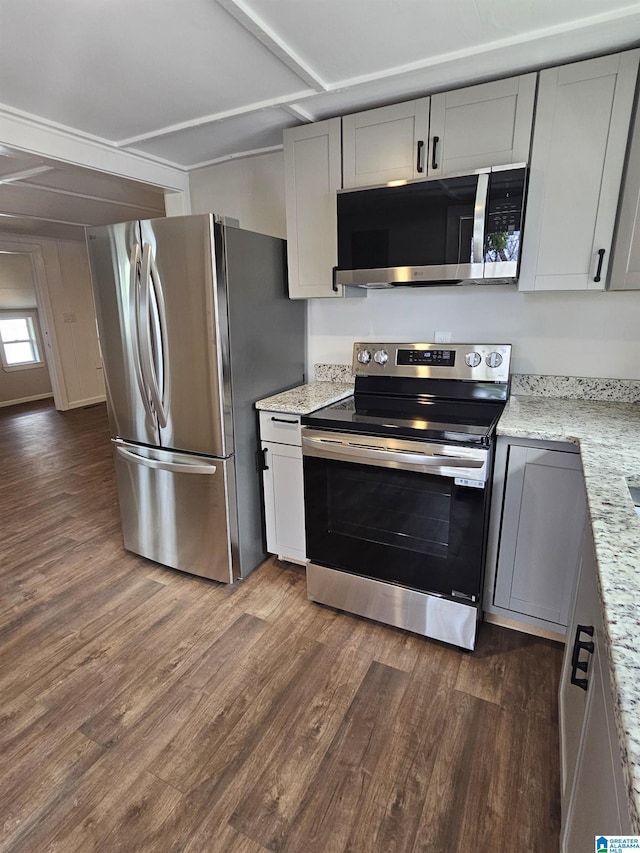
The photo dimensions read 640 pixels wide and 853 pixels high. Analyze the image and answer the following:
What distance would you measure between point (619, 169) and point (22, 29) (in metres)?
2.16

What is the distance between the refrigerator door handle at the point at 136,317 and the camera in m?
2.14

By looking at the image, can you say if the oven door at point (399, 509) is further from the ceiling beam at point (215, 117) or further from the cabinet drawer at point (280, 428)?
the ceiling beam at point (215, 117)

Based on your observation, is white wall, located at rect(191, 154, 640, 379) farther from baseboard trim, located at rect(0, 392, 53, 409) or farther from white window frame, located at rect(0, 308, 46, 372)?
baseboard trim, located at rect(0, 392, 53, 409)

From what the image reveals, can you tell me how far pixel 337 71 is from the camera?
1.78 metres

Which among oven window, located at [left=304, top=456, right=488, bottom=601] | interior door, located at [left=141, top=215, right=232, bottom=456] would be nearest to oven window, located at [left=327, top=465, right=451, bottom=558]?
oven window, located at [left=304, top=456, right=488, bottom=601]

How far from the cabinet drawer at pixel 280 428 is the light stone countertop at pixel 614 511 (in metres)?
0.97

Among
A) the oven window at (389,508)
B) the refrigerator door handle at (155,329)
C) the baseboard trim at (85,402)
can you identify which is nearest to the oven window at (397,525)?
the oven window at (389,508)

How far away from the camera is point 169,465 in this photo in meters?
2.32

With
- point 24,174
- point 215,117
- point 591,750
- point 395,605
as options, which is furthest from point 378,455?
point 24,174

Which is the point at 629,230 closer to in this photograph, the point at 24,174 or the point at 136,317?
the point at 136,317

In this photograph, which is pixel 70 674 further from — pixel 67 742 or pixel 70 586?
pixel 70 586

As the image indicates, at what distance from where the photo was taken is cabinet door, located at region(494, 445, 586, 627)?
→ 67.1 inches

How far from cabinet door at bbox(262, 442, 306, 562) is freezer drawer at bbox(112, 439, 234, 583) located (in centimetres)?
22

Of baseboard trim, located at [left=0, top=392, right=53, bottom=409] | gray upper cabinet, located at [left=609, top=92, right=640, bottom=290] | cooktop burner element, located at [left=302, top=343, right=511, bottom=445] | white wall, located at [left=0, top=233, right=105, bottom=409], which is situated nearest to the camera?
gray upper cabinet, located at [left=609, top=92, right=640, bottom=290]
